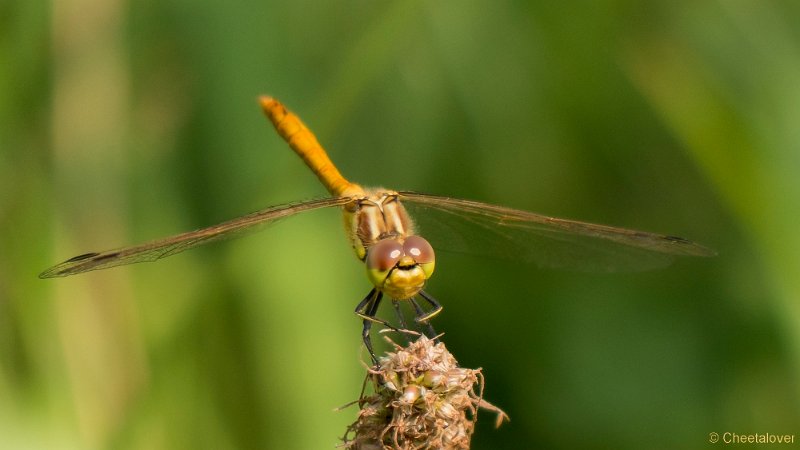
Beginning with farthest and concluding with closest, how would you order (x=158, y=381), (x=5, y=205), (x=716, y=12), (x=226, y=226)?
(x=716, y=12) < (x=5, y=205) < (x=158, y=381) < (x=226, y=226)

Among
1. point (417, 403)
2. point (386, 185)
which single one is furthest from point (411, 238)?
point (386, 185)

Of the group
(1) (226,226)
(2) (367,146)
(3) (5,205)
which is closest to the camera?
(1) (226,226)

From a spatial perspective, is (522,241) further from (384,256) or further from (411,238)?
(384,256)

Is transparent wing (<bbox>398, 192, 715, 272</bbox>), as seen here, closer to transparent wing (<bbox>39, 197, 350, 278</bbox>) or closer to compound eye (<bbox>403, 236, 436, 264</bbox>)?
transparent wing (<bbox>39, 197, 350, 278</bbox>)

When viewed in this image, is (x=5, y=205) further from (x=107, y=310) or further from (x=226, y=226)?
(x=226, y=226)

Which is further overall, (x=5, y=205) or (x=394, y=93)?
(x=394, y=93)

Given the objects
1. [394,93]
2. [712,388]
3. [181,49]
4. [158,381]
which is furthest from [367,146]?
[712,388]

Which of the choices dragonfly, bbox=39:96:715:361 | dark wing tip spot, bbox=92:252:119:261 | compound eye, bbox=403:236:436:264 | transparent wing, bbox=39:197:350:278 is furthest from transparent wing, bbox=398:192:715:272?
dark wing tip spot, bbox=92:252:119:261
